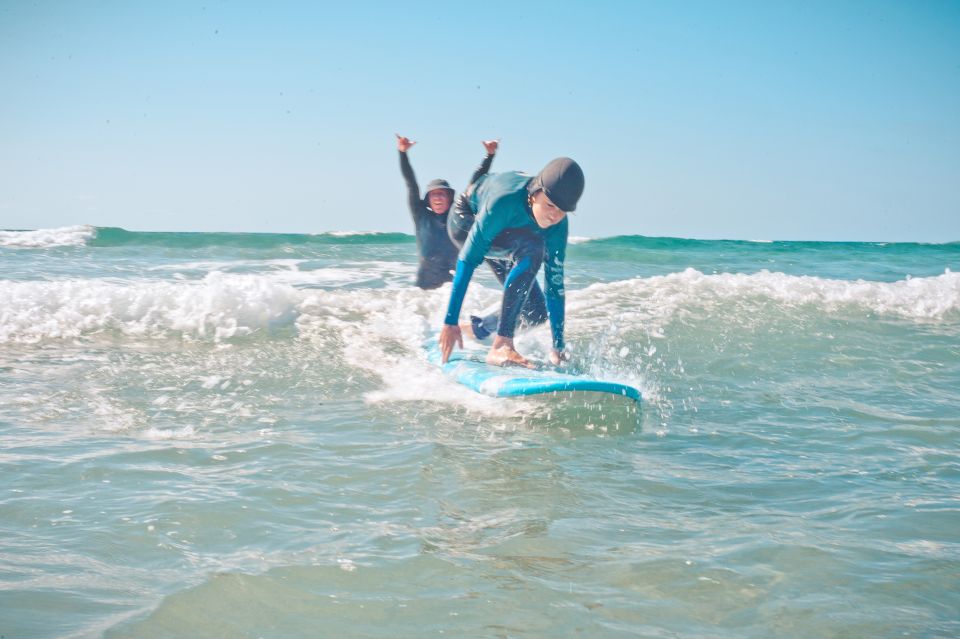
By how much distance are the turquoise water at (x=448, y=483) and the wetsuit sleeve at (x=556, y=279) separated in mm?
910

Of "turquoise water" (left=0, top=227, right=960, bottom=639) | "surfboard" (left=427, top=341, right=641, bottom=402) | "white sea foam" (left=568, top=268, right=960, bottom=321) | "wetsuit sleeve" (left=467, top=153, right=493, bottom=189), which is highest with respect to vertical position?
"wetsuit sleeve" (left=467, top=153, right=493, bottom=189)

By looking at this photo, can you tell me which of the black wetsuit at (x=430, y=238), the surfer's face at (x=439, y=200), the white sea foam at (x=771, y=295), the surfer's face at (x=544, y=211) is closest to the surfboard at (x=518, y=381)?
the surfer's face at (x=544, y=211)

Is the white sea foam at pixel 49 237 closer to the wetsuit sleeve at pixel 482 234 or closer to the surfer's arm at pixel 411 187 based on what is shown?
the surfer's arm at pixel 411 187

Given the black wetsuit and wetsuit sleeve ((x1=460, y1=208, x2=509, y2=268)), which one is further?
the black wetsuit

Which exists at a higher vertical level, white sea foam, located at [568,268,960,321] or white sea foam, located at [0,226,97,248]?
white sea foam, located at [0,226,97,248]

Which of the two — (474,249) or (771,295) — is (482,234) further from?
(771,295)

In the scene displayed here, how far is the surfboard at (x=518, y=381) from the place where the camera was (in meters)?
4.69

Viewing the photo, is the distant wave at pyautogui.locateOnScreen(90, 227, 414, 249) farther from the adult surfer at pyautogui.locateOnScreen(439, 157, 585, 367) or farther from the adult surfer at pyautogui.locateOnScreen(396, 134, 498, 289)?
the adult surfer at pyautogui.locateOnScreen(439, 157, 585, 367)

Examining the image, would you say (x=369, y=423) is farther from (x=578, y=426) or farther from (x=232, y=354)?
(x=232, y=354)

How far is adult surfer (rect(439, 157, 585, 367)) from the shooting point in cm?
486

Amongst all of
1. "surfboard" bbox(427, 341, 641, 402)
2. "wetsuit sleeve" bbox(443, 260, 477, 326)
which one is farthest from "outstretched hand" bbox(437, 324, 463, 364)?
"surfboard" bbox(427, 341, 641, 402)

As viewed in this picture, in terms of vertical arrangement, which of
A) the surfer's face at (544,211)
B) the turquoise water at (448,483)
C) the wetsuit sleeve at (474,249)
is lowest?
the turquoise water at (448,483)

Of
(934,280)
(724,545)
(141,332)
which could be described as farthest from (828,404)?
(934,280)

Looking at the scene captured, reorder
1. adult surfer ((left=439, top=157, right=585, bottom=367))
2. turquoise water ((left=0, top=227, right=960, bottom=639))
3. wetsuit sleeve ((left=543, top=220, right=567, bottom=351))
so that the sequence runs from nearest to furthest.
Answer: turquoise water ((left=0, top=227, right=960, bottom=639)) → adult surfer ((left=439, top=157, right=585, bottom=367)) → wetsuit sleeve ((left=543, top=220, right=567, bottom=351))
